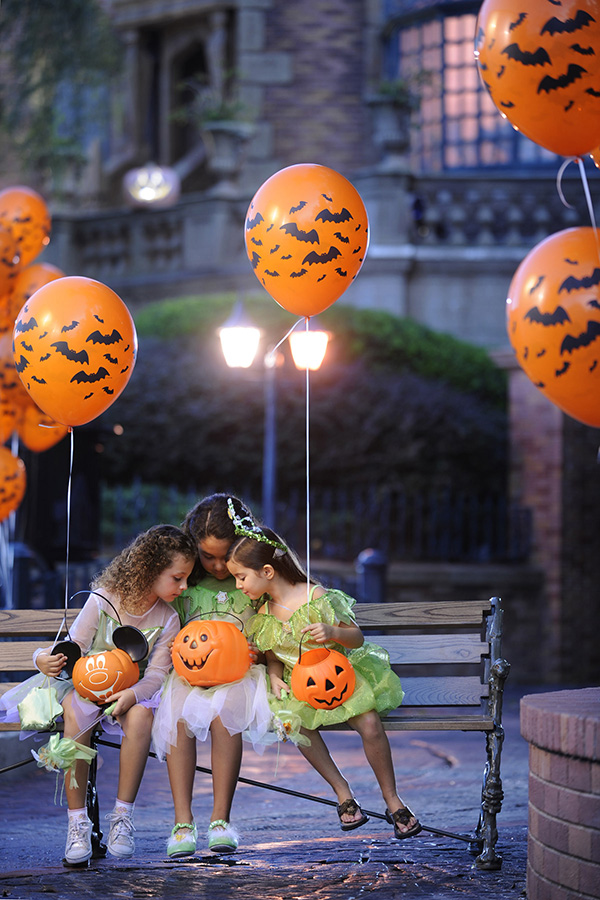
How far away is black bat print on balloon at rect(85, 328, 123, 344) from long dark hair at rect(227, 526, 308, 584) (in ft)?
3.51

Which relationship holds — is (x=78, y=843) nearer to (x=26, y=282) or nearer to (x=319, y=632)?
(x=319, y=632)

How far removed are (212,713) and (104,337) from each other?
1.72m

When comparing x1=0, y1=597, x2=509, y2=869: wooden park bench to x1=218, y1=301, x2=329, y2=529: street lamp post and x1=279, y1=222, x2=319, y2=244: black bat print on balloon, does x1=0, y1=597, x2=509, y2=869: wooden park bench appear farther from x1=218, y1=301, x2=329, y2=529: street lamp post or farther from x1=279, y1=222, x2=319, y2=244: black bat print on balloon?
x1=279, y1=222, x2=319, y2=244: black bat print on balloon

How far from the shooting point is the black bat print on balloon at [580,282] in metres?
3.90

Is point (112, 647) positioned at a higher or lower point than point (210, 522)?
lower

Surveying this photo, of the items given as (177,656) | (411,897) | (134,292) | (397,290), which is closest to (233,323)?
(177,656)

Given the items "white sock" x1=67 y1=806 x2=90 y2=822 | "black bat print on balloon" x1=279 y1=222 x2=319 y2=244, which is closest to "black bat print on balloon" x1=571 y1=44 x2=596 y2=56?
"black bat print on balloon" x1=279 y1=222 x2=319 y2=244

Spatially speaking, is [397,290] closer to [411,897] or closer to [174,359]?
[174,359]

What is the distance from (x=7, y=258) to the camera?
7633mm

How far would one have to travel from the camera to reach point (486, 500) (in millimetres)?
11328

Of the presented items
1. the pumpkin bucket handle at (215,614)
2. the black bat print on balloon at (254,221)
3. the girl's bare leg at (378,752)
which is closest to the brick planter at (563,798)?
the girl's bare leg at (378,752)

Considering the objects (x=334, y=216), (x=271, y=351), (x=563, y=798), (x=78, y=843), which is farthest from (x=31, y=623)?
(x=271, y=351)

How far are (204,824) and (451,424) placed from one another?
24.7 feet

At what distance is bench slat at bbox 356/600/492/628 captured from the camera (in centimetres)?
475
